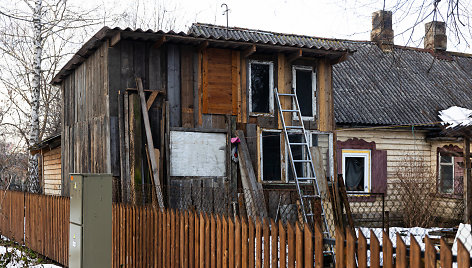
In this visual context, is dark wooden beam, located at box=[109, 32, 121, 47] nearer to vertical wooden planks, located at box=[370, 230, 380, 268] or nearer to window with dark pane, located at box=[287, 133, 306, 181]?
window with dark pane, located at box=[287, 133, 306, 181]

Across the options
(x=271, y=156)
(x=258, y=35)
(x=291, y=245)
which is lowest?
(x=291, y=245)

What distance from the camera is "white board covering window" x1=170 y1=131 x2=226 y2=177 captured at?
1242 cm

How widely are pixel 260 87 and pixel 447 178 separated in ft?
33.0

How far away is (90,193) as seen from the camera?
25.6 ft

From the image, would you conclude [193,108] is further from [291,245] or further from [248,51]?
[291,245]

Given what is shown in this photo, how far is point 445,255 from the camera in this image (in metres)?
3.51

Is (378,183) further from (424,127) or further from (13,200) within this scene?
(13,200)

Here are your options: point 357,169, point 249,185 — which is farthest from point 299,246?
point 357,169

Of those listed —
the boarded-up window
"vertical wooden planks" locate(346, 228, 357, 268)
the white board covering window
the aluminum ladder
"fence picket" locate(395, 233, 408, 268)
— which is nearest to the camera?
"fence picket" locate(395, 233, 408, 268)

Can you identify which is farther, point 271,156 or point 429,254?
point 271,156

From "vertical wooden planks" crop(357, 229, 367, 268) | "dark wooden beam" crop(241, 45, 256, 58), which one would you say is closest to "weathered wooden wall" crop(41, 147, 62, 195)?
"dark wooden beam" crop(241, 45, 256, 58)

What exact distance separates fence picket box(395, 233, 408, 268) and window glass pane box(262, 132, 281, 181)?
9532 mm

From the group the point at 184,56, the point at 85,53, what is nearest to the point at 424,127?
the point at 184,56

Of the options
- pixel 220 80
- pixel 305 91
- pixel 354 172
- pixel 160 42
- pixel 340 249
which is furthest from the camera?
pixel 354 172
